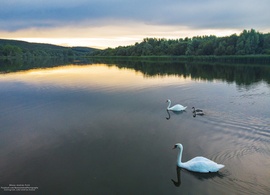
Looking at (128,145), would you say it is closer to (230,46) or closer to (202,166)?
(202,166)

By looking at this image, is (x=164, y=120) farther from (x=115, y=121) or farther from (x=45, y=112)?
(x=45, y=112)

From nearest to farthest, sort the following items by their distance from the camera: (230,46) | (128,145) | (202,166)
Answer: (202,166)
(128,145)
(230,46)

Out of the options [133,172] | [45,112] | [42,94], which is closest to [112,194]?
[133,172]

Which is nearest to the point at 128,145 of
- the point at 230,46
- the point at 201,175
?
the point at 201,175

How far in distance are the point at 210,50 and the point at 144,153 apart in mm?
95025

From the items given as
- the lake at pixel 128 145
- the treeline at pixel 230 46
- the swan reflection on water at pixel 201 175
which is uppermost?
the treeline at pixel 230 46

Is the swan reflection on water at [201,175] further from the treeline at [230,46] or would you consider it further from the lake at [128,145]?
the treeline at [230,46]

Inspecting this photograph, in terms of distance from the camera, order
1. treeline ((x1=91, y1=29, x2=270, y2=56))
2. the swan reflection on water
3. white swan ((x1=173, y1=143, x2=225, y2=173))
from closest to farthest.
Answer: the swan reflection on water < white swan ((x1=173, y1=143, x2=225, y2=173)) < treeline ((x1=91, y1=29, x2=270, y2=56))

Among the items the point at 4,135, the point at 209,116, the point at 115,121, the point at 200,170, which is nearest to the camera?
the point at 200,170

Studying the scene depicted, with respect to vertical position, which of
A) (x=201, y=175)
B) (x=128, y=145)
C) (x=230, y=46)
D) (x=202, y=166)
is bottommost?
(x=201, y=175)

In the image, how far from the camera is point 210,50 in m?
97.8

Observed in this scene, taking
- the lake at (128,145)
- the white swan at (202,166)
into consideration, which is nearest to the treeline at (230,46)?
the lake at (128,145)

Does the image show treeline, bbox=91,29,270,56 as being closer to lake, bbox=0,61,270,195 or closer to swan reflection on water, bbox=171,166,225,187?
lake, bbox=0,61,270,195

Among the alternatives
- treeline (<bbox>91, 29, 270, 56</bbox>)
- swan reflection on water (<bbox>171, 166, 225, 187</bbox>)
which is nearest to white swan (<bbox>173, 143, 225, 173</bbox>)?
swan reflection on water (<bbox>171, 166, 225, 187</bbox>)
